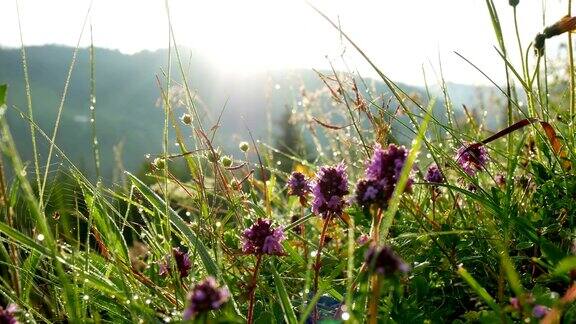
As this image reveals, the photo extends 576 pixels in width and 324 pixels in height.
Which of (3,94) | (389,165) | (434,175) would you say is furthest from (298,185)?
(3,94)

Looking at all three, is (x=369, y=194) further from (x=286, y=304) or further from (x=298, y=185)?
(x=298, y=185)

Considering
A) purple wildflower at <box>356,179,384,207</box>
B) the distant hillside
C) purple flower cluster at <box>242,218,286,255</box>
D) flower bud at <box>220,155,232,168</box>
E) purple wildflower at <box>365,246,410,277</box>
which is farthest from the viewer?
the distant hillside

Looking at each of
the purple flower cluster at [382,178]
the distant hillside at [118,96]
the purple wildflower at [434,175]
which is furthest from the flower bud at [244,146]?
the distant hillside at [118,96]

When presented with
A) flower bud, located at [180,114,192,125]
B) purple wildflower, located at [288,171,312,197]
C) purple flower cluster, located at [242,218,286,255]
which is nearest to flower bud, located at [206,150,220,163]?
flower bud, located at [180,114,192,125]

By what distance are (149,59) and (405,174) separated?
357 feet

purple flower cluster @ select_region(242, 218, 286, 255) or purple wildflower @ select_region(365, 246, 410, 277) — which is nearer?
purple wildflower @ select_region(365, 246, 410, 277)

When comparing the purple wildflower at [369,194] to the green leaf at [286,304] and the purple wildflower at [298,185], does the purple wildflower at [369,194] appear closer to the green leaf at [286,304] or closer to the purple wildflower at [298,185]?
A: the green leaf at [286,304]

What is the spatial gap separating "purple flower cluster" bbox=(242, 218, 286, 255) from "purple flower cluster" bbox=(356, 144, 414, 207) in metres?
Answer: 0.30

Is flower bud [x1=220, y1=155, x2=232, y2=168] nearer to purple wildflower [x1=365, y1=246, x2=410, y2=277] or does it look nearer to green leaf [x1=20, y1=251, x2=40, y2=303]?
green leaf [x1=20, y1=251, x2=40, y2=303]

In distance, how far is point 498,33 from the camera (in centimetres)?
176

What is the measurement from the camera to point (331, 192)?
1326 mm

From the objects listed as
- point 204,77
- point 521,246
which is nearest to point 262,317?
point 521,246

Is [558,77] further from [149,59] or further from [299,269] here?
[149,59]

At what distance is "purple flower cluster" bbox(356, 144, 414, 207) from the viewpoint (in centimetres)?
102
